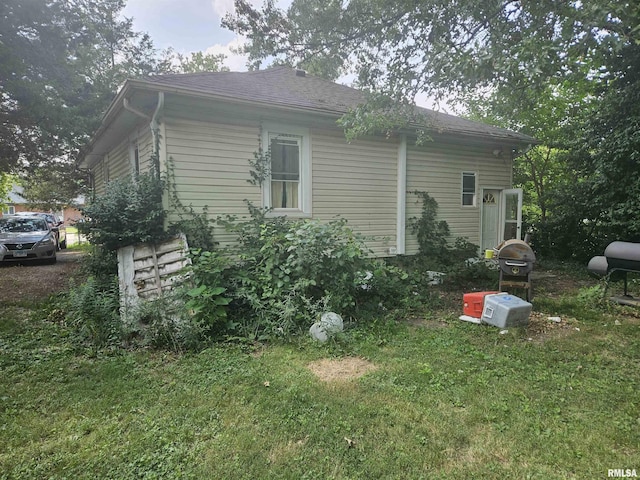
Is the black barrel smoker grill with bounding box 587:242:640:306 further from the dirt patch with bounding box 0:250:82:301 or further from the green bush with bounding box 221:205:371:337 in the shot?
the dirt patch with bounding box 0:250:82:301

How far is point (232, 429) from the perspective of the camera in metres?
2.45

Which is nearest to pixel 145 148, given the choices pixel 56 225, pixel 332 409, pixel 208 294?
pixel 208 294

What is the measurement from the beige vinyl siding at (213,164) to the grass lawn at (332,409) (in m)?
2.95

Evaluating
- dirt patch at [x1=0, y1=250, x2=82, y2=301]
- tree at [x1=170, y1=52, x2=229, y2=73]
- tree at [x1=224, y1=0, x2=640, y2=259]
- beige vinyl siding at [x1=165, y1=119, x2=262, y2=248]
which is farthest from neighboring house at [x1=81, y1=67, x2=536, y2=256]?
tree at [x1=170, y1=52, x2=229, y2=73]

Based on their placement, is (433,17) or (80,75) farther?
(80,75)

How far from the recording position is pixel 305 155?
711cm

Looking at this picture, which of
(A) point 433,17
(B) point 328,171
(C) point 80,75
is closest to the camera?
(A) point 433,17

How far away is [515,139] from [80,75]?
1417 cm

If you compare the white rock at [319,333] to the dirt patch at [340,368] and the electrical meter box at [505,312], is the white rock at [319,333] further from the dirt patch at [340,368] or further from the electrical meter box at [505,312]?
the electrical meter box at [505,312]

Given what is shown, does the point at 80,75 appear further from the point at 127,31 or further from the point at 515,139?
the point at 515,139

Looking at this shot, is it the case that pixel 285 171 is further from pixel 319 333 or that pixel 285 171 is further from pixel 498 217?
pixel 498 217

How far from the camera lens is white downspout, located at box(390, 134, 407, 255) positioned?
8.15m

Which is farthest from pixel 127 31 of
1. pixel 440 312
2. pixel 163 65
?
pixel 440 312

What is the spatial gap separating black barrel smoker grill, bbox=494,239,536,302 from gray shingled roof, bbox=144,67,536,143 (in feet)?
10.7
